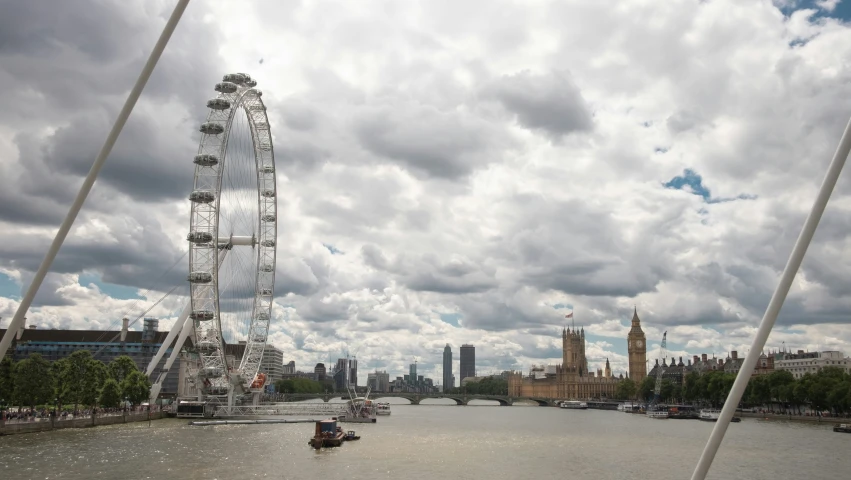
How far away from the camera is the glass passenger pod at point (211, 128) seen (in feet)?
236

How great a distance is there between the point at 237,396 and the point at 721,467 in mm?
57877

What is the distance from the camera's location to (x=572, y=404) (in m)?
163

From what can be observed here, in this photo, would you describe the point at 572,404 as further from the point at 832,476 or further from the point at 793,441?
the point at 832,476

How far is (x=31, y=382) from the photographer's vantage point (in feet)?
189

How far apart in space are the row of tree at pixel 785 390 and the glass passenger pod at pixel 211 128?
59.4 metres

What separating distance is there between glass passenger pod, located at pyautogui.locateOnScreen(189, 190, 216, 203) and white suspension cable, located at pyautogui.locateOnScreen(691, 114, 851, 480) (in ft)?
234

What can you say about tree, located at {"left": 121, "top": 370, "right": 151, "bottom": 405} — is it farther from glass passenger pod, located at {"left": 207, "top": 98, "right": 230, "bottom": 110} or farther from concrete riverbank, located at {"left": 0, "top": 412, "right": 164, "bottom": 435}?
glass passenger pod, located at {"left": 207, "top": 98, "right": 230, "bottom": 110}

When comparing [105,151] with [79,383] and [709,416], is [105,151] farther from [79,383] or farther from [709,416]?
[709,416]

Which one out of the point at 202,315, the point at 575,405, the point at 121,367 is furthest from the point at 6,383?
the point at 575,405

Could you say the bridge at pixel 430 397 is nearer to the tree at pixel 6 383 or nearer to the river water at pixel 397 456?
the river water at pixel 397 456

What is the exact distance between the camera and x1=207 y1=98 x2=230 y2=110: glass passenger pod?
234 ft

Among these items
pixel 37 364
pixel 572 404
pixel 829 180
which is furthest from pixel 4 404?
pixel 572 404

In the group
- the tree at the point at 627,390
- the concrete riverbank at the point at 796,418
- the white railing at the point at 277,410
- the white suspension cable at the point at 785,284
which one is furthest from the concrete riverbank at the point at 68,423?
the tree at the point at 627,390

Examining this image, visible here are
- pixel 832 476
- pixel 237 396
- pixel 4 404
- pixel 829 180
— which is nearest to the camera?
pixel 829 180
